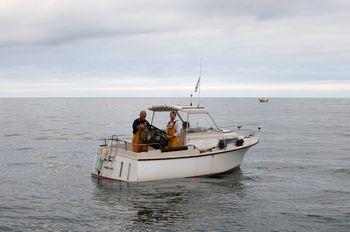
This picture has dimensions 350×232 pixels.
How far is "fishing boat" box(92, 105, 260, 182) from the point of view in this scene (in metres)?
17.2

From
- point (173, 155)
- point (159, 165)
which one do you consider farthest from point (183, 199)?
point (173, 155)

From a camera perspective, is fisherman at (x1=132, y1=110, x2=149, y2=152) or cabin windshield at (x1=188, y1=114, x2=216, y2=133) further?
cabin windshield at (x1=188, y1=114, x2=216, y2=133)

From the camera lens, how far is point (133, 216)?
14016 millimetres

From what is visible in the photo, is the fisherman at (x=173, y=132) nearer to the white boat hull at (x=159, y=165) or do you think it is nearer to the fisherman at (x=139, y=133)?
the white boat hull at (x=159, y=165)

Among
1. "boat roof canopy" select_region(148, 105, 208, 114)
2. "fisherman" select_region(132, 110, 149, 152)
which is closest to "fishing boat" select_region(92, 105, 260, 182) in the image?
"boat roof canopy" select_region(148, 105, 208, 114)

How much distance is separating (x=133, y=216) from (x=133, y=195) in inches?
94.9

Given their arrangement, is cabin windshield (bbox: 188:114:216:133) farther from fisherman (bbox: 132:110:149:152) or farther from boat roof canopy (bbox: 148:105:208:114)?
fisherman (bbox: 132:110:149:152)

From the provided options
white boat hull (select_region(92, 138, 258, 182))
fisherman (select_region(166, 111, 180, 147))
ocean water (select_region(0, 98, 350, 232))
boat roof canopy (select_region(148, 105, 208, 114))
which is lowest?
ocean water (select_region(0, 98, 350, 232))

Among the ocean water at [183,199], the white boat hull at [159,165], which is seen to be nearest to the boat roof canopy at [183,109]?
the white boat hull at [159,165]

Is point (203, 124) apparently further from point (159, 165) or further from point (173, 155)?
point (159, 165)

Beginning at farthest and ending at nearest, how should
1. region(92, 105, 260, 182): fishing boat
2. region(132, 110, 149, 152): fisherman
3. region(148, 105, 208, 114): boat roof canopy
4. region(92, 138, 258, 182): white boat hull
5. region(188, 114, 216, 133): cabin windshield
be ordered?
1. region(188, 114, 216, 133): cabin windshield
2. region(148, 105, 208, 114): boat roof canopy
3. region(132, 110, 149, 152): fisherman
4. region(92, 105, 260, 182): fishing boat
5. region(92, 138, 258, 182): white boat hull

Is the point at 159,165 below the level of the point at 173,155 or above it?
below

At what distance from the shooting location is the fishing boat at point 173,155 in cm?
1722

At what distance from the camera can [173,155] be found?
1761 cm
